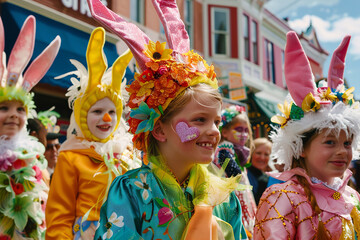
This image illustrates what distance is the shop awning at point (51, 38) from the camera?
263 inches

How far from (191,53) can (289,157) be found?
3.68ft

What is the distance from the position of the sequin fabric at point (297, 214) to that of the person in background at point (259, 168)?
2646 mm

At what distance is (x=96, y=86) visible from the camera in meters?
3.34

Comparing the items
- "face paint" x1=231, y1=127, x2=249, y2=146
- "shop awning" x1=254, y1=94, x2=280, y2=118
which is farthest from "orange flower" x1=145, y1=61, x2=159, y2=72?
"shop awning" x1=254, y1=94, x2=280, y2=118

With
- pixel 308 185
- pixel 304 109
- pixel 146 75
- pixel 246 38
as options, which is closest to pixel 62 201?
pixel 146 75

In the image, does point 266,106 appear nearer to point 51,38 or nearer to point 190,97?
point 51,38

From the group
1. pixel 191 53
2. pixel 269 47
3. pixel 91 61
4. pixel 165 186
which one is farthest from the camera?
pixel 269 47

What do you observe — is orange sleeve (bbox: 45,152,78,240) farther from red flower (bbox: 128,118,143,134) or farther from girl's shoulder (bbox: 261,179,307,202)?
girl's shoulder (bbox: 261,179,307,202)

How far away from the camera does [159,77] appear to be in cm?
198

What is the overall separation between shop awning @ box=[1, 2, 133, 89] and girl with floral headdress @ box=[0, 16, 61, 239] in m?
2.79

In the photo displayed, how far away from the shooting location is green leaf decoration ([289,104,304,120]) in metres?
2.63

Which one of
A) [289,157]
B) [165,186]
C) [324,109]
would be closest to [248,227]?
[289,157]

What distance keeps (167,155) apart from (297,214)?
37.5 inches

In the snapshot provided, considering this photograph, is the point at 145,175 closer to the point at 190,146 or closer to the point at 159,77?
the point at 190,146
